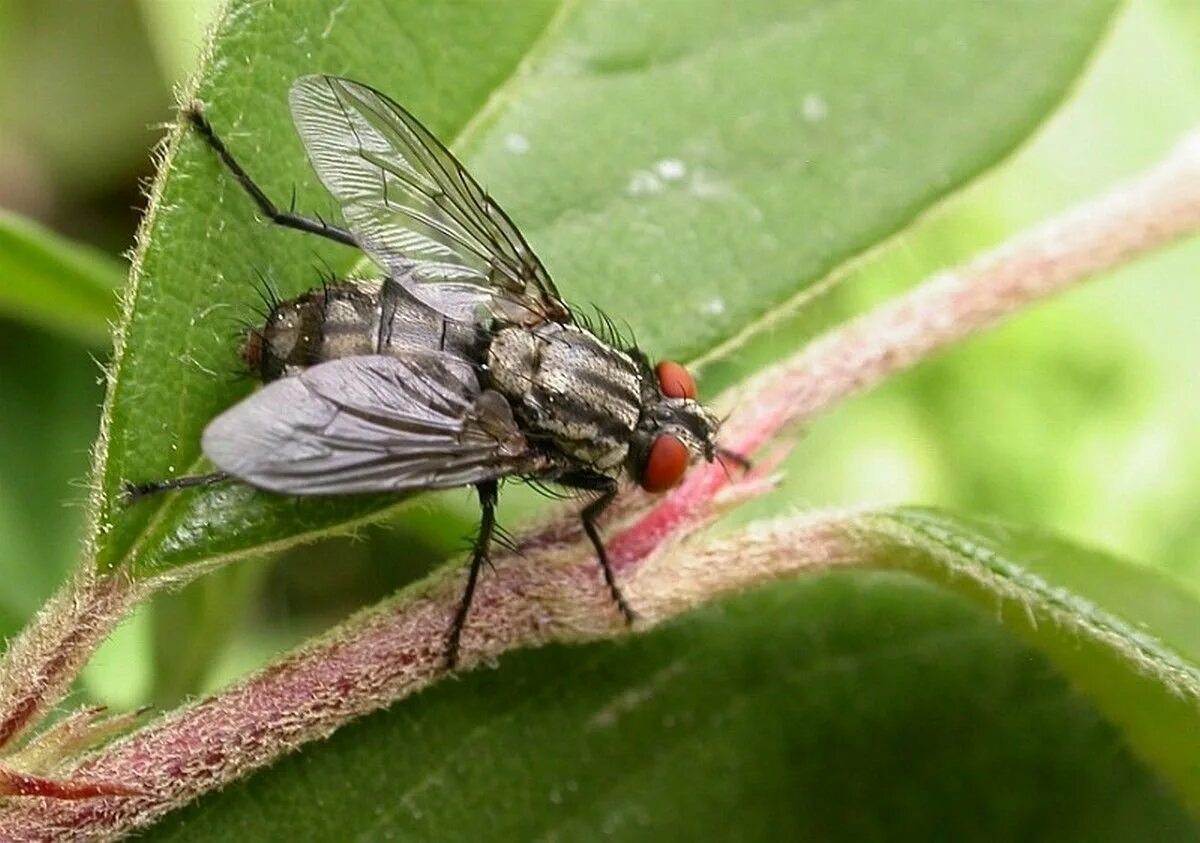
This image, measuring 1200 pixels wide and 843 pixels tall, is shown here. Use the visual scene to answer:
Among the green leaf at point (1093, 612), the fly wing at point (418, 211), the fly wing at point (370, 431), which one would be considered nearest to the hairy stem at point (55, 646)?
the fly wing at point (370, 431)

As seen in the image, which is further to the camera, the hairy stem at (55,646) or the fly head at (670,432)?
the fly head at (670,432)

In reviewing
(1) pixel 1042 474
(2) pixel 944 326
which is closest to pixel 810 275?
(2) pixel 944 326

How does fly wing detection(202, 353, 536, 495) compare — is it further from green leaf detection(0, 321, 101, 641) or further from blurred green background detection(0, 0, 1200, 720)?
green leaf detection(0, 321, 101, 641)

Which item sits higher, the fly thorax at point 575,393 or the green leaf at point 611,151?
the green leaf at point 611,151

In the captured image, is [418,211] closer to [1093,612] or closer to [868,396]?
[1093,612]

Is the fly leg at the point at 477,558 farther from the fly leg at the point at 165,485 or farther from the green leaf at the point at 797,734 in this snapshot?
the fly leg at the point at 165,485

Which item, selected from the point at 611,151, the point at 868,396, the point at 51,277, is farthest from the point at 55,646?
the point at 868,396

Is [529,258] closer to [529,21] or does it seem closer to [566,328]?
[566,328]
